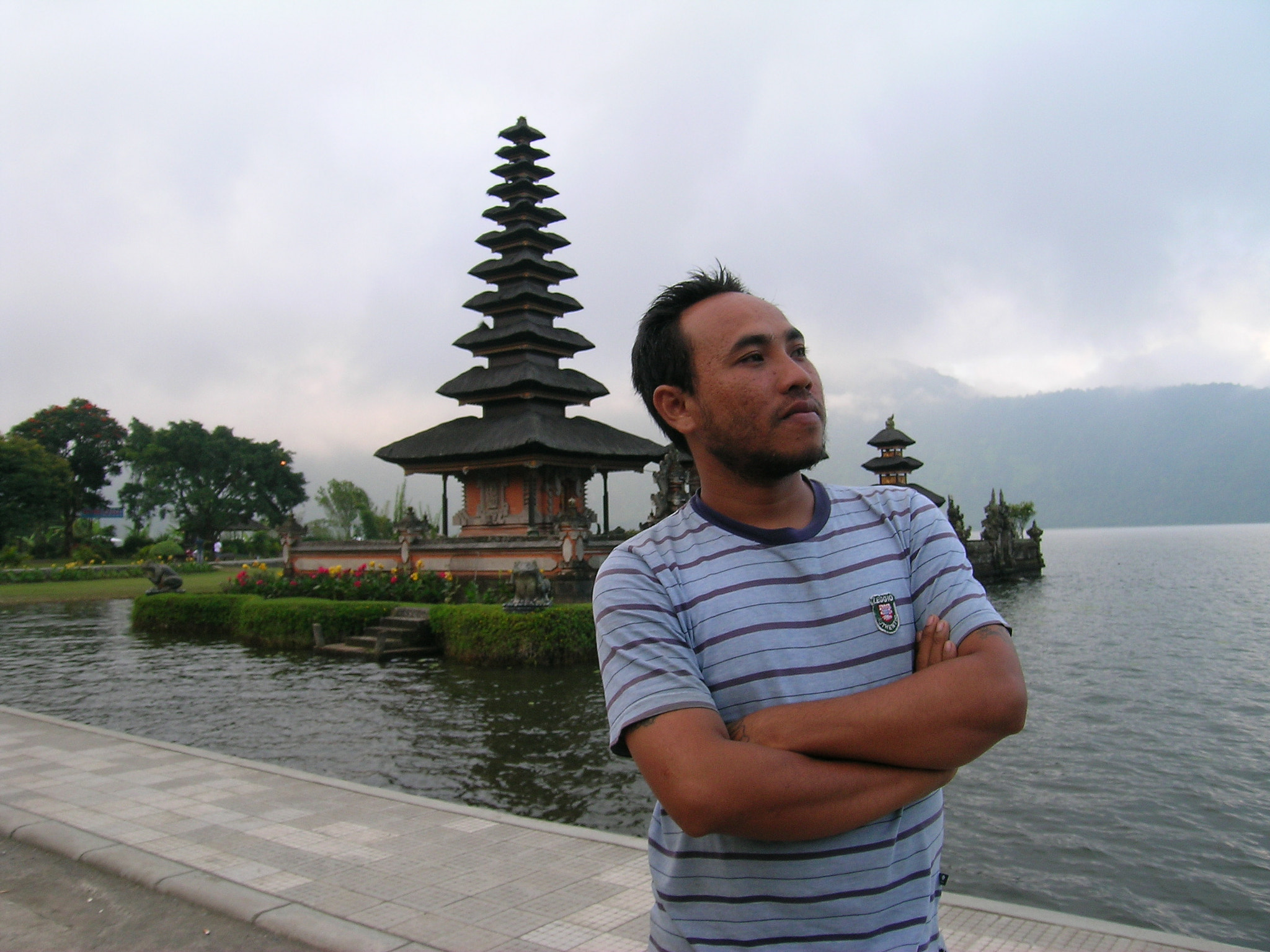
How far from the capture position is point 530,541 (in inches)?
801

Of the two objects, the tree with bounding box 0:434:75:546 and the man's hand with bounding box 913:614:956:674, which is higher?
the tree with bounding box 0:434:75:546

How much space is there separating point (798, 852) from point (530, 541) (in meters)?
19.0

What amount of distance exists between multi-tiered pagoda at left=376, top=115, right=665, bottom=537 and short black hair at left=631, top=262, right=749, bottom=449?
21536mm

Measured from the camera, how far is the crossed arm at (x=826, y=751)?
1523mm

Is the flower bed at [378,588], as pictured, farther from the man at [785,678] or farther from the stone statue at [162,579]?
the man at [785,678]

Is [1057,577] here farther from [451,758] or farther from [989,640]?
[989,640]

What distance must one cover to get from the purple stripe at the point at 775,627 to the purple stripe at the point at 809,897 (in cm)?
46

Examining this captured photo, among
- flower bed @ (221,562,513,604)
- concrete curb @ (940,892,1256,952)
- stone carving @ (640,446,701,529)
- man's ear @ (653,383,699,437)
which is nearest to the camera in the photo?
man's ear @ (653,383,699,437)

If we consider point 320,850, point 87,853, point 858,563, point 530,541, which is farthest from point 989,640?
point 530,541

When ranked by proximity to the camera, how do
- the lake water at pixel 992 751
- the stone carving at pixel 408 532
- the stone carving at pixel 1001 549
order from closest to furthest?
the lake water at pixel 992 751, the stone carving at pixel 408 532, the stone carving at pixel 1001 549

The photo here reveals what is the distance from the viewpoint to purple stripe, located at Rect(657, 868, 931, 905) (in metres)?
1.58

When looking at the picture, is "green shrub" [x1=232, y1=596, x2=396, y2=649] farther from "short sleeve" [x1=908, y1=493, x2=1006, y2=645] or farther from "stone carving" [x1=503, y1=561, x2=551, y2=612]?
"short sleeve" [x1=908, y1=493, x2=1006, y2=645]

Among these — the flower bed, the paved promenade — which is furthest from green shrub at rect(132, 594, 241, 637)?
the paved promenade

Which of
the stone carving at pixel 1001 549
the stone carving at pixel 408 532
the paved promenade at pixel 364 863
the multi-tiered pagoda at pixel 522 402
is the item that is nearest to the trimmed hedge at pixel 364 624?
the stone carving at pixel 408 532
